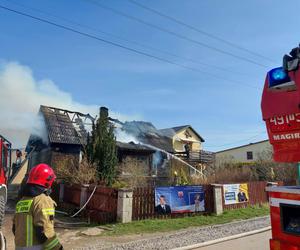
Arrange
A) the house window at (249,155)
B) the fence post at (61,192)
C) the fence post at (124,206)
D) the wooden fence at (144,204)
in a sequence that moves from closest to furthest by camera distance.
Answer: the fence post at (124,206) < the wooden fence at (144,204) < the fence post at (61,192) < the house window at (249,155)

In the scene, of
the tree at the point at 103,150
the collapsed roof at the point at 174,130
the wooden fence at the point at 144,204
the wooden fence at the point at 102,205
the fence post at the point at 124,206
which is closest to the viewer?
the fence post at the point at 124,206

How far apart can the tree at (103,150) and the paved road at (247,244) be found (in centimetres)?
739

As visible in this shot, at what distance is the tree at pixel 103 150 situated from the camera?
1545 centimetres

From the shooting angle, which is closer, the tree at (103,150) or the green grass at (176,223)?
the green grass at (176,223)

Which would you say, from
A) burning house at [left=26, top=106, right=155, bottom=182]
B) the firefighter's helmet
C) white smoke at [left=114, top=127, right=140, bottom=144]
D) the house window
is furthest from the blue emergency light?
the house window

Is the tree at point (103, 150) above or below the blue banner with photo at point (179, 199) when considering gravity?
above

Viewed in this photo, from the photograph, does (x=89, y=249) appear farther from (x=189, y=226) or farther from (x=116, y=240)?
(x=189, y=226)

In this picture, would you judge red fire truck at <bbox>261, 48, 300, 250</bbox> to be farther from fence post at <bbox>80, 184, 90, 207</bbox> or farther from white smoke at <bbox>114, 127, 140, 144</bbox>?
white smoke at <bbox>114, 127, 140, 144</bbox>

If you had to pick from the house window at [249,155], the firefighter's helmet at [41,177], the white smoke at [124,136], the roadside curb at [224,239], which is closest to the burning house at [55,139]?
the white smoke at [124,136]

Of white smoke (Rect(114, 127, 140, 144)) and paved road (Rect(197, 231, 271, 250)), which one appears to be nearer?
paved road (Rect(197, 231, 271, 250))

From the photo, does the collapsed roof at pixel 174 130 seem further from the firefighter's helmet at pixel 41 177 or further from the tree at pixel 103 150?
the firefighter's helmet at pixel 41 177

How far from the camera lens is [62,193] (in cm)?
1612

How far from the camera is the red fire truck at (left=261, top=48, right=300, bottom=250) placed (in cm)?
322

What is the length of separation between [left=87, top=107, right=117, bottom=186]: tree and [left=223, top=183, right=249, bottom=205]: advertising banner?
4928 millimetres
